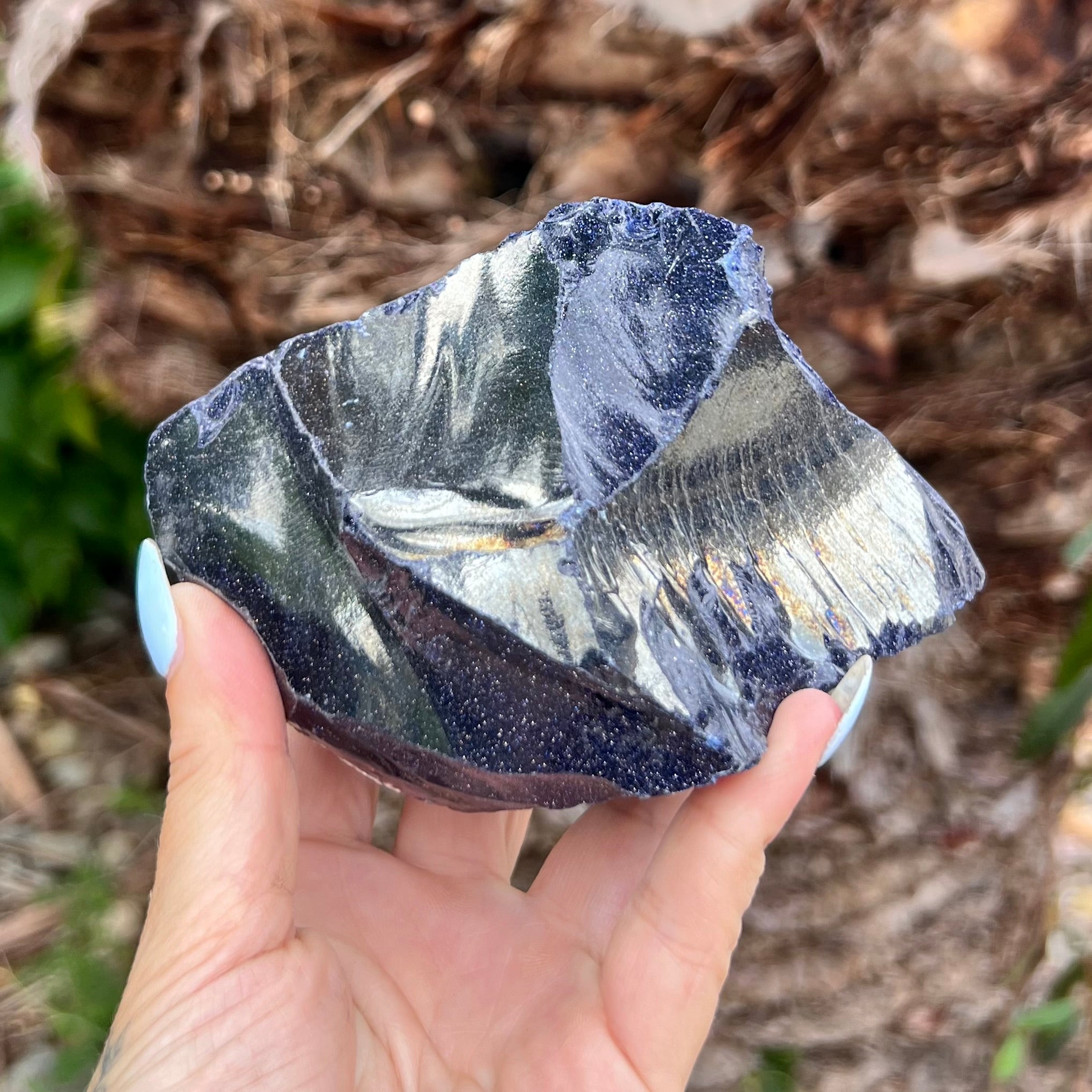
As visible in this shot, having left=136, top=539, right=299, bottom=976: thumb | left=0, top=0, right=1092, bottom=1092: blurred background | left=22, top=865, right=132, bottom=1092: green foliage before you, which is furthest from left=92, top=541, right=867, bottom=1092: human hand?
left=22, top=865, right=132, bottom=1092: green foliage

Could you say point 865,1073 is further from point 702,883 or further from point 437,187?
point 437,187

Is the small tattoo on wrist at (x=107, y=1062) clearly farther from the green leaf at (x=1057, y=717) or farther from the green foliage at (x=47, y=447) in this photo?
the green leaf at (x=1057, y=717)

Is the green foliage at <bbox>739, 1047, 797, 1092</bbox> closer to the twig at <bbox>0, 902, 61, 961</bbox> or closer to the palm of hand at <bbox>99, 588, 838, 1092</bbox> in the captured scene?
the palm of hand at <bbox>99, 588, 838, 1092</bbox>

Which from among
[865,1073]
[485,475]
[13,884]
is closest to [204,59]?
[485,475]

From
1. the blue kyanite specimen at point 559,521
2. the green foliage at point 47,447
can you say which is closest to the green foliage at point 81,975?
the green foliage at point 47,447

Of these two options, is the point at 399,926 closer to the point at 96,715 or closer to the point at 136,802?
the point at 136,802

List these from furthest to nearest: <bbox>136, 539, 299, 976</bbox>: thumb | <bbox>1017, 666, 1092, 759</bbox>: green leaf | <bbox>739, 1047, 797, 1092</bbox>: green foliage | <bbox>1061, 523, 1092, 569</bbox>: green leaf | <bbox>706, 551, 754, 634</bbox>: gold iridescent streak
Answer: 1. <bbox>739, 1047, 797, 1092</bbox>: green foliage
2. <bbox>1017, 666, 1092, 759</bbox>: green leaf
3. <bbox>1061, 523, 1092, 569</bbox>: green leaf
4. <bbox>706, 551, 754, 634</bbox>: gold iridescent streak
5. <bbox>136, 539, 299, 976</bbox>: thumb
